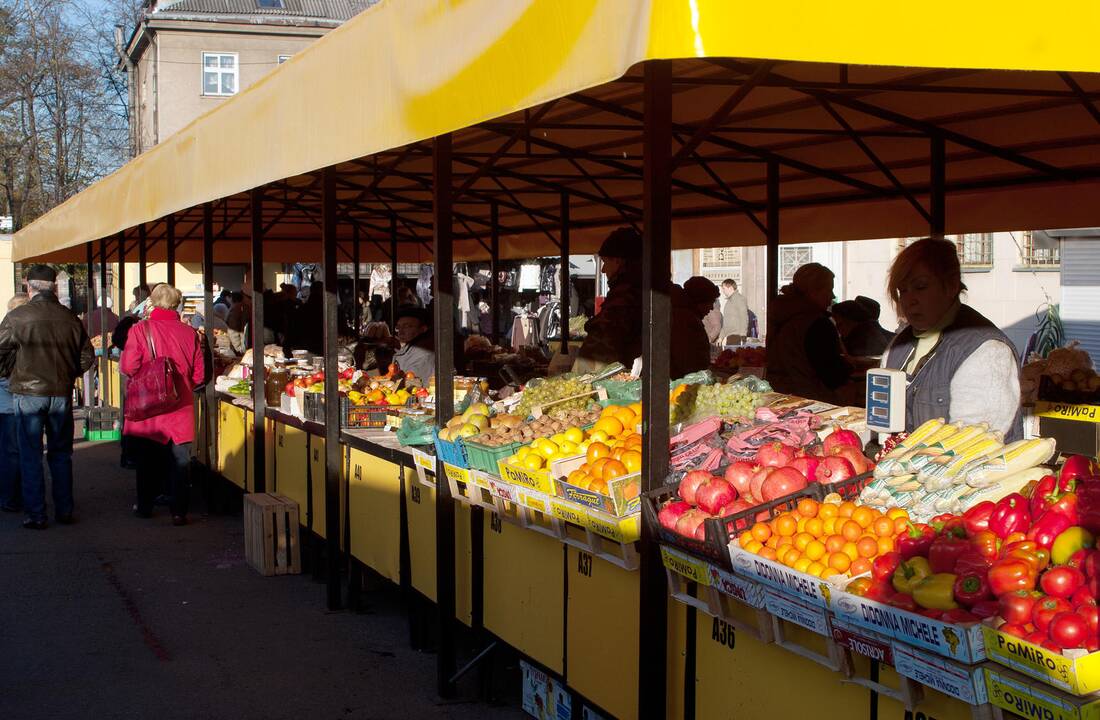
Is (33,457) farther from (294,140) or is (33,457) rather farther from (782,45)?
(782,45)

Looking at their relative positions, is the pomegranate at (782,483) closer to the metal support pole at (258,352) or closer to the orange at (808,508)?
the orange at (808,508)

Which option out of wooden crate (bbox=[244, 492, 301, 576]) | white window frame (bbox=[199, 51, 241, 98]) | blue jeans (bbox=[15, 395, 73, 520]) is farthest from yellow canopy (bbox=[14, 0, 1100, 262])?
white window frame (bbox=[199, 51, 241, 98])

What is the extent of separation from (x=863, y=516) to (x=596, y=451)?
1488mm

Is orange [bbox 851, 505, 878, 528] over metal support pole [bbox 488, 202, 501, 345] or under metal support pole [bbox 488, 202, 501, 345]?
under

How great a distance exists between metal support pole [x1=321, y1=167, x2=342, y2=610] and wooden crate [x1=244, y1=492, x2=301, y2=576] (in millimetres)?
808

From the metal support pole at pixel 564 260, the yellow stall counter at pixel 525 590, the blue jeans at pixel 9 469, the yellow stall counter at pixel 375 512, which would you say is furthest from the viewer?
the metal support pole at pixel 564 260

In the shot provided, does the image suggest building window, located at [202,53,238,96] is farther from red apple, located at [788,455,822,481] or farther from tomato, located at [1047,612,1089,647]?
tomato, located at [1047,612,1089,647]

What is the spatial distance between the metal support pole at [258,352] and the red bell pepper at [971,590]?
6.72 meters

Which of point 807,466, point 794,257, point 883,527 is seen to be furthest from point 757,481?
point 794,257

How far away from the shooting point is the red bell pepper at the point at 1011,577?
8.97 feet

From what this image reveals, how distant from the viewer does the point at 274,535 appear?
8375 mm

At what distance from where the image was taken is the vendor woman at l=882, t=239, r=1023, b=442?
4.36m

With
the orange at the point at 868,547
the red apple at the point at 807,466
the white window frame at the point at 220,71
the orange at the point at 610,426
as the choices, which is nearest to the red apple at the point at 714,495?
the red apple at the point at 807,466

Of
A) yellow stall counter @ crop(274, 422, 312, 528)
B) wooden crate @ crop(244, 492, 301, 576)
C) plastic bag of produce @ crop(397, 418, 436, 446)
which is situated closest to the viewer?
plastic bag of produce @ crop(397, 418, 436, 446)
